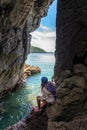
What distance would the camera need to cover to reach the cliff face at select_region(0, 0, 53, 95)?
2292cm

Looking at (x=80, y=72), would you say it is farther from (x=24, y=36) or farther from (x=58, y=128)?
(x=24, y=36)

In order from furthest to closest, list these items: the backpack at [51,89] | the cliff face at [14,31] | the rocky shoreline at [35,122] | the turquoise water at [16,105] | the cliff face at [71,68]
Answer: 1. the cliff face at [14,31]
2. the turquoise water at [16,105]
3. the rocky shoreline at [35,122]
4. the backpack at [51,89]
5. the cliff face at [71,68]

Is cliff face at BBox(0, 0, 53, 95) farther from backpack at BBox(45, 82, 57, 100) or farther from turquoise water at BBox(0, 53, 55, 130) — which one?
backpack at BBox(45, 82, 57, 100)

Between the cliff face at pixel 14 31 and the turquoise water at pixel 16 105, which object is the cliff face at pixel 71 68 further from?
the turquoise water at pixel 16 105

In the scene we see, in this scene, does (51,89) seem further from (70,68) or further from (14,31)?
(14,31)

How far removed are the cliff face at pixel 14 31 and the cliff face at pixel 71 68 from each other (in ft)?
36.8

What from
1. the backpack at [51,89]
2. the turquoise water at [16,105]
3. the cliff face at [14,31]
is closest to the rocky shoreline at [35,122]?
the backpack at [51,89]

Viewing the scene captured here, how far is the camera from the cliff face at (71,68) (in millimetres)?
9125

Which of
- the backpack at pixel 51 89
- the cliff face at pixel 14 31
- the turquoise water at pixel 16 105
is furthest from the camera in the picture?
→ the cliff face at pixel 14 31

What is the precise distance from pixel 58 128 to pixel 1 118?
14408mm

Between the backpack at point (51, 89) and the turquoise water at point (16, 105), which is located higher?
the backpack at point (51, 89)

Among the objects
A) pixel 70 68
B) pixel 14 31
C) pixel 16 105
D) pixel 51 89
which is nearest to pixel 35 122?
pixel 51 89

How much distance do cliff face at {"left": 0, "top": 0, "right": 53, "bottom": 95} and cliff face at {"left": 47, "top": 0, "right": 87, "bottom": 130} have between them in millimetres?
11217

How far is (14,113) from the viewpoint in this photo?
2488 centimetres
